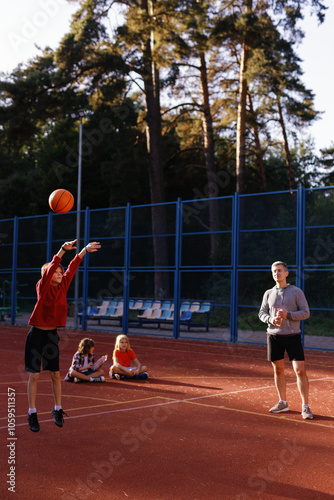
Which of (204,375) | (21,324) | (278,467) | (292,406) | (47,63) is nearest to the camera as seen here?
(278,467)

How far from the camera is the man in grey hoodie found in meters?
7.00

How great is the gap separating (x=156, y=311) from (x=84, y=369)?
37.6 ft

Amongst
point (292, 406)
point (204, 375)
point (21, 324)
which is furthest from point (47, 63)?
point (292, 406)

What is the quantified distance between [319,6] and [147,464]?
2301 centimetres

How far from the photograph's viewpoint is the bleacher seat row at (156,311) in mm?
20312

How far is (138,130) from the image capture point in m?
30.9

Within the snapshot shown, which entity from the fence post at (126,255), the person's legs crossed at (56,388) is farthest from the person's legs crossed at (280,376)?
the fence post at (126,255)

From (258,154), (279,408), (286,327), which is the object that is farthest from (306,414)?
(258,154)

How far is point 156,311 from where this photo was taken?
2100 centimetres

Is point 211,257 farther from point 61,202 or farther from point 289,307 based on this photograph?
point 289,307

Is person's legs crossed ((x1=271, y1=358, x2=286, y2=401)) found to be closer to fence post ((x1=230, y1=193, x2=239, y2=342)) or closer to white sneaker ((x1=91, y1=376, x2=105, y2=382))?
white sneaker ((x1=91, y1=376, x2=105, y2=382))

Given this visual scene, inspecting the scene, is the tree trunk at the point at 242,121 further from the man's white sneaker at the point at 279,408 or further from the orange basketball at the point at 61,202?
the man's white sneaker at the point at 279,408

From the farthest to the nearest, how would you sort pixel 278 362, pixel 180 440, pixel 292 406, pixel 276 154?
pixel 276 154 → pixel 292 406 → pixel 278 362 → pixel 180 440

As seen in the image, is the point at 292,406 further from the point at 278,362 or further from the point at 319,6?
the point at 319,6
